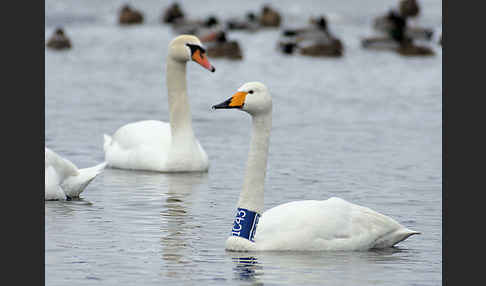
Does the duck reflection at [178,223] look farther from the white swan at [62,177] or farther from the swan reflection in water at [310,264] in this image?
the white swan at [62,177]

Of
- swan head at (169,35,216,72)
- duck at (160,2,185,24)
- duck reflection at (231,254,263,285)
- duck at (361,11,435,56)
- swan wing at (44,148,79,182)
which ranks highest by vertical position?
duck at (160,2,185,24)

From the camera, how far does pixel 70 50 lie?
4900 cm

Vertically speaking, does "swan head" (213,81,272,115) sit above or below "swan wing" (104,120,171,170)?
above

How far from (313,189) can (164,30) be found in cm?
5670

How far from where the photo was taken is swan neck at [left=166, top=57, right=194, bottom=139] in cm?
1692

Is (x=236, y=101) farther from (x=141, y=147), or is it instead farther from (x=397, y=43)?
(x=397, y=43)

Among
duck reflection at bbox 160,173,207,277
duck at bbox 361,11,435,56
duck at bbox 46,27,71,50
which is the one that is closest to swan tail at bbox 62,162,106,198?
duck reflection at bbox 160,173,207,277

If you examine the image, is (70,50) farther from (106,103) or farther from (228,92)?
(106,103)

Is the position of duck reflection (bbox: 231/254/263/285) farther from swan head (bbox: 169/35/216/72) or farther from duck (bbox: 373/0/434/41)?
duck (bbox: 373/0/434/41)

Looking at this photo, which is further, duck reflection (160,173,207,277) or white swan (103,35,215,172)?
white swan (103,35,215,172)

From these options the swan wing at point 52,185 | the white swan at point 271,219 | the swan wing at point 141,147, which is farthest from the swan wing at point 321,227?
the swan wing at point 141,147

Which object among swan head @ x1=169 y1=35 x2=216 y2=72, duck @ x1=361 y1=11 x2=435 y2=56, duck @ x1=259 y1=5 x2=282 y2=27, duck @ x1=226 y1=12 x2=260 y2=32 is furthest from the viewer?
duck @ x1=259 y1=5 x2=282 y2=27

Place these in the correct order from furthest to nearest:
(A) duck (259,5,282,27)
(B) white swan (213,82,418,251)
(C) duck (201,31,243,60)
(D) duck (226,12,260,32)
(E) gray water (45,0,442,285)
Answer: (A) duck (259,5,282,27)
(D) duck (226,12,260,32)
(C) duck (201,31,243,60)
(B) white swan (213,82,418,251)
(E) gray water (45,0,442,285)

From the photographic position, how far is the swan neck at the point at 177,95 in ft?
55.5
